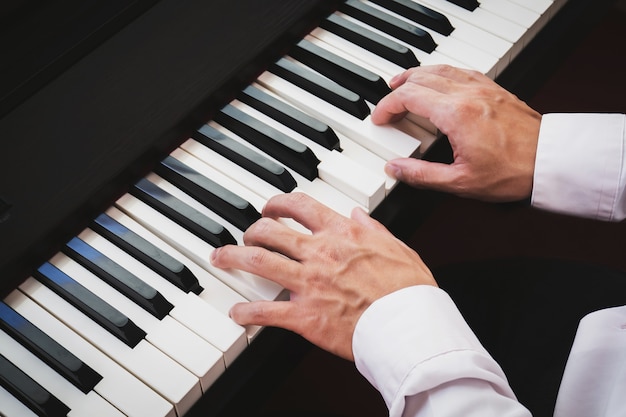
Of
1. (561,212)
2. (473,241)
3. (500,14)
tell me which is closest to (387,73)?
(500,14)

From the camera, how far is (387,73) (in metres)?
1.27

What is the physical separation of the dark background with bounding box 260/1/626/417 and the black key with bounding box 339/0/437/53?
21 centimetres

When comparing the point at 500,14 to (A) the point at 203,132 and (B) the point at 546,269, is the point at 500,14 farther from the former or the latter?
(A) the point at 203,132

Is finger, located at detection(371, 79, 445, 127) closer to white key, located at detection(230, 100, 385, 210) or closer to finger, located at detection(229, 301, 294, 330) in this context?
white key, located at detection(230, 100, 385, 210)

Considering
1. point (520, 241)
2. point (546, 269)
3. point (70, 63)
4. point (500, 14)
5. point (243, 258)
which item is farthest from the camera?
point (520, 241)

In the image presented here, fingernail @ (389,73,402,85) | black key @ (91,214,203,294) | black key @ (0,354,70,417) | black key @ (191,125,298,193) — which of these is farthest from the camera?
fingernail @ (389,73,402,85)

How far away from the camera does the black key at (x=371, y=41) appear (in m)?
1.28

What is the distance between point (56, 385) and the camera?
0.92m

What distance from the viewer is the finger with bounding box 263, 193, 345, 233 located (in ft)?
3.38

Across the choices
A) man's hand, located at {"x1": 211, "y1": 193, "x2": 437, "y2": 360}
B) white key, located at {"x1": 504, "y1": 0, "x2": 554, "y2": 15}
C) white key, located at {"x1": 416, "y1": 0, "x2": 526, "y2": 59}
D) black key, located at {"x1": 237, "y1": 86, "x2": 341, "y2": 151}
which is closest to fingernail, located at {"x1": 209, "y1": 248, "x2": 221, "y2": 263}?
man's hand, located at {"x1": 211, "y1": 193, "x2": 437, "y2": 360}

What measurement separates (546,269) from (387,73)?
16.3 inches

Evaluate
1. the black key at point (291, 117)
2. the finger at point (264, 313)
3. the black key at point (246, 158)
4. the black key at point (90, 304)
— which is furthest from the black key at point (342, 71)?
the black key at point (90, 304)

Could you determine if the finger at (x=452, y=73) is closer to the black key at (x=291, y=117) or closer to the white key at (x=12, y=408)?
the black key at (x=291, y=117)

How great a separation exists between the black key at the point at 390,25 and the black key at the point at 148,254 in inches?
22.9
